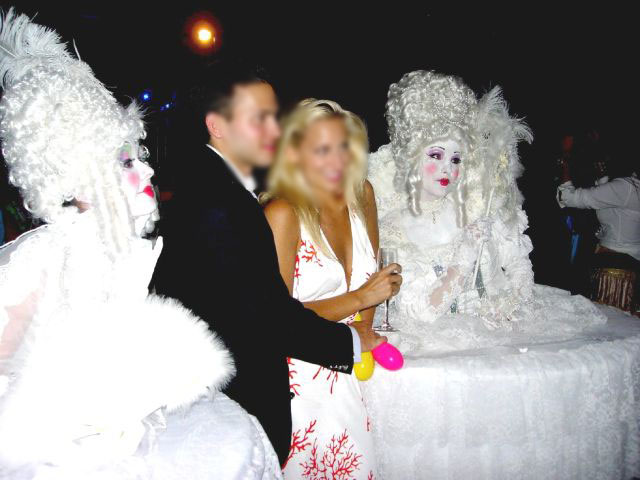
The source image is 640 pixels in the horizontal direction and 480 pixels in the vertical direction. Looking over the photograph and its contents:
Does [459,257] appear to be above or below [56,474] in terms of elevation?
above

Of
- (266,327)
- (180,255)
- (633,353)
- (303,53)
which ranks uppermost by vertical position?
(303,53)

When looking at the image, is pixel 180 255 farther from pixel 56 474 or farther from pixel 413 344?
pixel 413 344

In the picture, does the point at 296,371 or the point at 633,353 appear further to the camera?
the point at 633,353

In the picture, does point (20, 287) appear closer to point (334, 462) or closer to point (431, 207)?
point (334, 462)

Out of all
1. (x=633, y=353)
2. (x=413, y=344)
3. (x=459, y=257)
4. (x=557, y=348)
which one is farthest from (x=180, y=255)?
(x=633, y=353)

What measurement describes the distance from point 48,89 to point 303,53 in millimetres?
4854

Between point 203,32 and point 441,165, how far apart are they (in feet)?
14.7

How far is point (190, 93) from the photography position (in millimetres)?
1345

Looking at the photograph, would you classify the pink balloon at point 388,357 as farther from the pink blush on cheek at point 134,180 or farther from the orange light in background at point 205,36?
the orange light in background at point 205,36

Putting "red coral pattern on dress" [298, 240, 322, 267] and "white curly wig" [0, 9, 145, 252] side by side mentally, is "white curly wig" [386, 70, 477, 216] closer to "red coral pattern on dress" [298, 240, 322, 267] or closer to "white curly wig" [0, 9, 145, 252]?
"red coral pattern on dress" [298, 240, 322, 267]

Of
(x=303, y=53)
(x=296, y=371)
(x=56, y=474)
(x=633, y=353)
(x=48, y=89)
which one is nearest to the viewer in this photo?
(x=56, y=474)

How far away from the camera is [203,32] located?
17.7ft

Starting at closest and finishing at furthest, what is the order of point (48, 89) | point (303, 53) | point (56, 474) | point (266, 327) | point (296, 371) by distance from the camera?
point (56, 474), point (266, 327), point (48, 89), point (296, 371), point (303, 53)

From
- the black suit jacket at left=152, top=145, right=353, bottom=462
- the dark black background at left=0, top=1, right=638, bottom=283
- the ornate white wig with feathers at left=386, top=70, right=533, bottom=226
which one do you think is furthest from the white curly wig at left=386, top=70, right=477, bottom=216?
the dark black background at left=0, top=1, right=638, bottom=283
